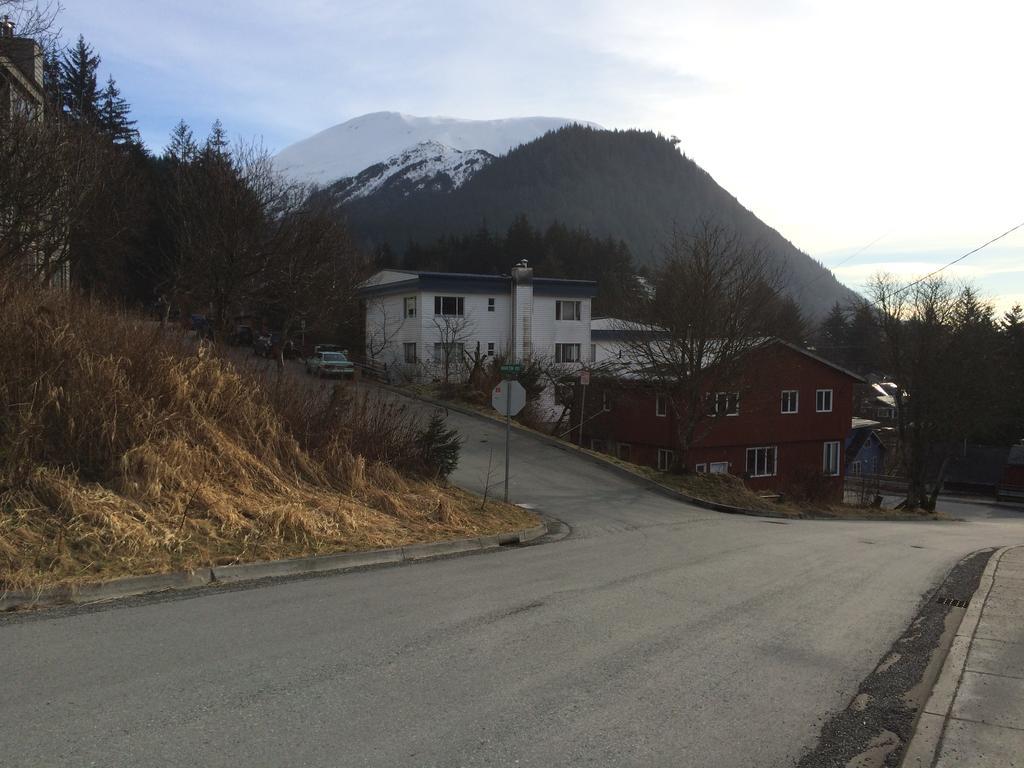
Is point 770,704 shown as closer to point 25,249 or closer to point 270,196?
point 25,249

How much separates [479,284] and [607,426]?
1481 cm

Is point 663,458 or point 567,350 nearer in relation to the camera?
point 663,458

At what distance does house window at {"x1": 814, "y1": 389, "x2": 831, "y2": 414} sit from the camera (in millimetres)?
46141

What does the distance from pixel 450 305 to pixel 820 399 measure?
2355 cm

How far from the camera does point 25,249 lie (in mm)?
15938

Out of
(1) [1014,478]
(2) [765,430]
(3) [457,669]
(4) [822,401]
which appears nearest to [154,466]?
(3) [457,669]

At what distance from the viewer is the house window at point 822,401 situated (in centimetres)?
4614

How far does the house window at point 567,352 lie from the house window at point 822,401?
15.8 metres

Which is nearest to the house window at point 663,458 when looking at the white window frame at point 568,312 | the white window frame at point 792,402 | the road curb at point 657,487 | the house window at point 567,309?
the white window frame at point 792,402

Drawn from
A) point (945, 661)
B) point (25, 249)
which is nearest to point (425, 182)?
point (25, 249)

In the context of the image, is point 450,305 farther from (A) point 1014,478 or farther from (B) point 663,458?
(A) point 1014,478

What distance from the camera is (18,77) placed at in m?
19.3

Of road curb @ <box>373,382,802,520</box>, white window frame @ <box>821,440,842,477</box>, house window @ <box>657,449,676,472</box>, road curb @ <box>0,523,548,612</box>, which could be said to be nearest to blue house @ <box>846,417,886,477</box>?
white window frame @ <box>821,440,842,477</box>

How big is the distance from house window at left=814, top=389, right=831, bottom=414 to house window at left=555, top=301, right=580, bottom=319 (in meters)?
17.0
